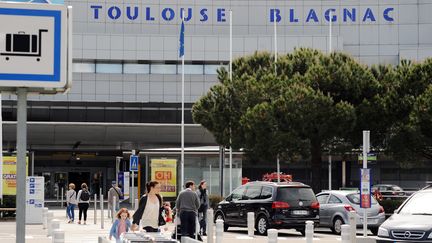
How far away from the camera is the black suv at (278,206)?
1101 inches

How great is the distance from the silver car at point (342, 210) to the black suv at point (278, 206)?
2.82 feet

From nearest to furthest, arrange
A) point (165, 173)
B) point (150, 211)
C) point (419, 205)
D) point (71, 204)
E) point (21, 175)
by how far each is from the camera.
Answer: point (21, 175) → point (150, 211) → point (419, 205) → point (71, 204) → point (165, 173)

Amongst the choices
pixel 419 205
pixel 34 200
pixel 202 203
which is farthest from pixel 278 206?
pixel 34 200

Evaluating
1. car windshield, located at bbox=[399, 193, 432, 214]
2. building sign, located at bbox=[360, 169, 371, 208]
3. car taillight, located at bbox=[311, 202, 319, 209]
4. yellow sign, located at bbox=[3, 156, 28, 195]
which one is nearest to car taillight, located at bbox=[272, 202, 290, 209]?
car taillight, located at bbox=[311, 202, 319, 209]

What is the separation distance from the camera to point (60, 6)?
6.93 m

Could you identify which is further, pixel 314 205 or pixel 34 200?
pixel 34 200

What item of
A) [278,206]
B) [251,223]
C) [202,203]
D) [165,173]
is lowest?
[251,223]

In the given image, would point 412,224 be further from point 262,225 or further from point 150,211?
point 262,225

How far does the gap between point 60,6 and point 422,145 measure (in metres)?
32.6

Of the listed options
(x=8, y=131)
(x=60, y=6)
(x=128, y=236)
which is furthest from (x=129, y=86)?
(x=60, y=6)

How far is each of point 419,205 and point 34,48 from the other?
1360 cm

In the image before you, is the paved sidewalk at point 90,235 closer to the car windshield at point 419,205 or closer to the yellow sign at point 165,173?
the yellow sign at point 165,173


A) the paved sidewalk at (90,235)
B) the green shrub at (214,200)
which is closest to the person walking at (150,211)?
the paved sidewalk at (90,235)

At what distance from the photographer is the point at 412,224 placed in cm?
1758
